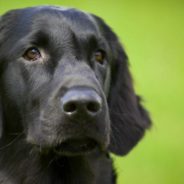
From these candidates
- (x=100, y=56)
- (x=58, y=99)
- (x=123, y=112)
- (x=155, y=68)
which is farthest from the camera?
(x=155, y=68)

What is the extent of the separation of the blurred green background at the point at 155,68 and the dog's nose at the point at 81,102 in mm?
4320

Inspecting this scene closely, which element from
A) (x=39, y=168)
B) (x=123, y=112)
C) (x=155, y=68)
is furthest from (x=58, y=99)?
(x=155, y=68)

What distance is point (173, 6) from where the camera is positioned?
12266 millimetres

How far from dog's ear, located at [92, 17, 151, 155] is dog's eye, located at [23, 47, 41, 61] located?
26.5 inches

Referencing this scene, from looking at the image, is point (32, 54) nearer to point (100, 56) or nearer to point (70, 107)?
point (100, 56)

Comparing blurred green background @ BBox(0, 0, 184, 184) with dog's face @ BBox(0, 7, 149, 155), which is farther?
blurred green background @ BBox(0, 0, 184, 184)

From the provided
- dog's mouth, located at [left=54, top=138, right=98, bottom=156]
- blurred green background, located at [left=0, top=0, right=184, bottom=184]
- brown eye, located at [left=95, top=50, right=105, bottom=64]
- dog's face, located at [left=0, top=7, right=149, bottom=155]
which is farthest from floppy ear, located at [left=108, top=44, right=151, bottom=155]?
blurred green background, located at [left=0, top=0, right=184, bottom=184]

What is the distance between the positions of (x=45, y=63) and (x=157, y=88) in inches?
225

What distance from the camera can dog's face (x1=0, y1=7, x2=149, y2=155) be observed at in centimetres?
477

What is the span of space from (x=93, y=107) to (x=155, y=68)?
20.9 ft

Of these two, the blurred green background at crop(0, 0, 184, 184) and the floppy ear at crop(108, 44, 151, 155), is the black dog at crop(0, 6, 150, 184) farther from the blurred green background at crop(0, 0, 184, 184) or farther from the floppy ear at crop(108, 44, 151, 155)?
the blurred green background at crop(0, 0, 184, 184)

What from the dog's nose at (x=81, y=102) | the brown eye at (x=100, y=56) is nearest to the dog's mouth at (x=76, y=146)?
the dog's nose at (x=81, y=102)

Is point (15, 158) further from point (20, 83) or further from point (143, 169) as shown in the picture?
point (143, 169)

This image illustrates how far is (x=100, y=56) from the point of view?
17.9ft
